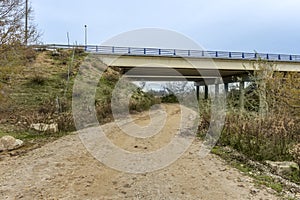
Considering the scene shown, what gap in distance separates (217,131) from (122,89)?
9.95 meters

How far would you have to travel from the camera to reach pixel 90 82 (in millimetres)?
16719

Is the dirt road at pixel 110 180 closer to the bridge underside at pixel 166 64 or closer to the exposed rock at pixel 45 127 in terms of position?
the exposed rock at pixel 45 127

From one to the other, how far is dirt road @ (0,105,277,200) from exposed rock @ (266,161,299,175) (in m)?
0.74

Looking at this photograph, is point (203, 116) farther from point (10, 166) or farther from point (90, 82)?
point (90, 82)

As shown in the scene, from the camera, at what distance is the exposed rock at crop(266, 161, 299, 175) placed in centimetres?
544

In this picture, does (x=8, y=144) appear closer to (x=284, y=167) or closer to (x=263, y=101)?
(x=284, y=167)

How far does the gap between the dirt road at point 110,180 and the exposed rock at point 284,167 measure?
74 centimetres

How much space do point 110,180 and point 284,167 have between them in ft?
10.2

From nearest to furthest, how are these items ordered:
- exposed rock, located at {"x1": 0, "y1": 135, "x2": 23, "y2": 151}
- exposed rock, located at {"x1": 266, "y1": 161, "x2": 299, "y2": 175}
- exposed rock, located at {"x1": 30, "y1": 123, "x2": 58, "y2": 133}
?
exposed rock, located at {"x1": 266, "y1": 161, "x2": 299, "y2": 175} < exposed rock, located at {"x1": 0, "y1": 135, "x2": 23, "y2": 151} < exposed rock, located at {"x1": 30, "y1": 123, "x2": 58, "y2": 133}

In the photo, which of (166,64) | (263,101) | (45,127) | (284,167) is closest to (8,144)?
(45,127)

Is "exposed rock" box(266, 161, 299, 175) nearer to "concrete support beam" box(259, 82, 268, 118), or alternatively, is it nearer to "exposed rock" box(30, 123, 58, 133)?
"concrete support beam" box(259, 82, 268, 118)

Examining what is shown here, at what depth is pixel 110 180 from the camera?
4.80 metres

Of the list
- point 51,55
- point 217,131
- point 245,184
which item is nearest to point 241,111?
point 217,131

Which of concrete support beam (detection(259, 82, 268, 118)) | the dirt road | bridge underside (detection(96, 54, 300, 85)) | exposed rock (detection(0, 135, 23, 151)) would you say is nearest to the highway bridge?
bridge underside (detection(96, 54, 300, 85))
